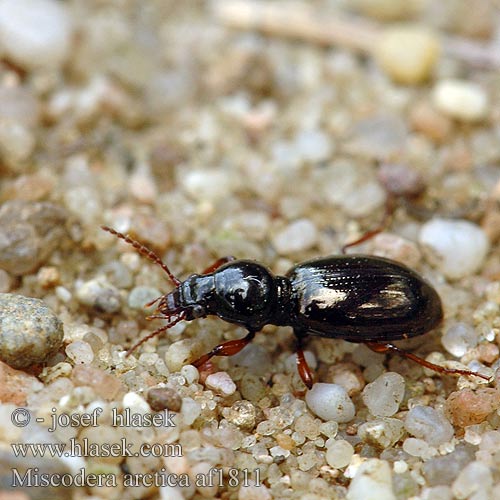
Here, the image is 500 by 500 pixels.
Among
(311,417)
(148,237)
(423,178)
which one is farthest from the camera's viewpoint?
(423,178)

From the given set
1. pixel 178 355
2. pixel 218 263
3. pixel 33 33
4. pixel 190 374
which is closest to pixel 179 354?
pixel 178 355

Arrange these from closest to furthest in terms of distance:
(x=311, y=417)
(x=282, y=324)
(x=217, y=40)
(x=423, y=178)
A: (x=311, y=417), (x=282, y=324), (x=423, y=178), (x=217, y=40)

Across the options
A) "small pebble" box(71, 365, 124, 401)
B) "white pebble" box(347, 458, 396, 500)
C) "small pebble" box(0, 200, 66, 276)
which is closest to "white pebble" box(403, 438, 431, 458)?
"white pebble" box(347, 458, 396, 500)

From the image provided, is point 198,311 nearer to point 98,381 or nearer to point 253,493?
point 98,381

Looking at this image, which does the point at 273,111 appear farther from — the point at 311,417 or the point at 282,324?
the point at 311,417

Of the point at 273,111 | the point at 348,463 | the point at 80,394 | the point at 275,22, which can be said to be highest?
the point at 275,22

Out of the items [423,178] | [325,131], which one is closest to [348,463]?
[423,178]
